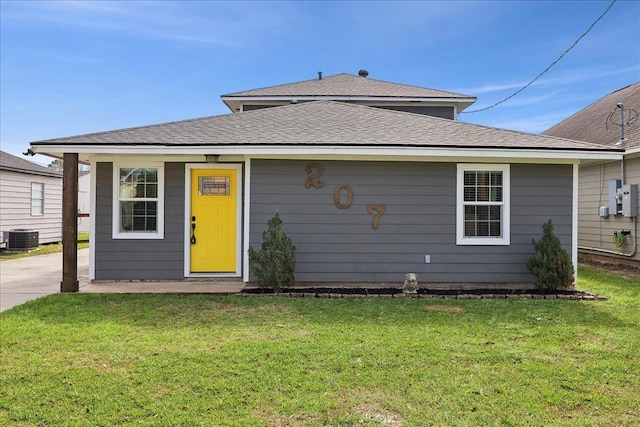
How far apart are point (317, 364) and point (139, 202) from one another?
17.8ft

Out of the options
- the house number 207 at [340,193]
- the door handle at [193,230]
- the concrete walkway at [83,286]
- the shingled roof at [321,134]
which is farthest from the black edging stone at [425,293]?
the shingled roof at [321,134]

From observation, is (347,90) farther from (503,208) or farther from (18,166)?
(18,166)

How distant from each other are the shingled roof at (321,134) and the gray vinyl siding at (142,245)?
0.74 meters

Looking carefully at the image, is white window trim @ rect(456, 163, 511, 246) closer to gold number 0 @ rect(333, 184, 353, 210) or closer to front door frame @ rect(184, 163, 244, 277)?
gold number 0 @ rect(333, 184, 353, 210)

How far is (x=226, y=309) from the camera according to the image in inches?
230

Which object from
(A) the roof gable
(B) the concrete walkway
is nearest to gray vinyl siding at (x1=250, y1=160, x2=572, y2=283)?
(B) the concrete walkway

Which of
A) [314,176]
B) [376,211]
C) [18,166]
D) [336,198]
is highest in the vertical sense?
[18,166]

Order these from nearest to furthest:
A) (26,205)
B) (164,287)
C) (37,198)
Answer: (164,287) → (26,205) → (37,198)

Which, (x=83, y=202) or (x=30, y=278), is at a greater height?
(x=83, y=202)

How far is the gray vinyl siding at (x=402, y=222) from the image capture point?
739cm

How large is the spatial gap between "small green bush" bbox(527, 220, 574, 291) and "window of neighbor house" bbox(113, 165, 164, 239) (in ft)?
21.8

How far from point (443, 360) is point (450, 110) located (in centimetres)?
935

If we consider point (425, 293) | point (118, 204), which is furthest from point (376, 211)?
point (118, 204)

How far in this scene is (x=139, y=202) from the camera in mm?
7777
